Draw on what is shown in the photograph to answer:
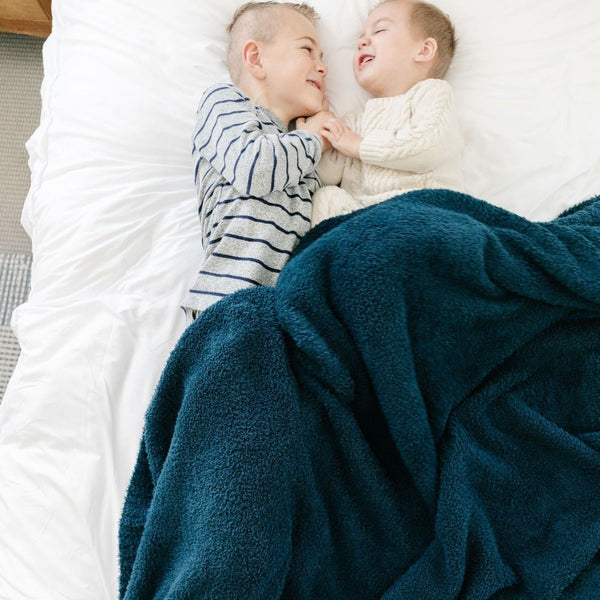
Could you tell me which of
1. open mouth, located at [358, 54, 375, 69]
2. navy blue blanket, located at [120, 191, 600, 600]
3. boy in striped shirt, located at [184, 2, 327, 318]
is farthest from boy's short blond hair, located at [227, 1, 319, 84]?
navy blue blanket, located at [120, 191, 600, 600]

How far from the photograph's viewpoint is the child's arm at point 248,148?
0.99 meters

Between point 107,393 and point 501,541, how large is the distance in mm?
573

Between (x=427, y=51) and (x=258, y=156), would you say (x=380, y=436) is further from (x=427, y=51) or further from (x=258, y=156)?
(x=427, y=51)

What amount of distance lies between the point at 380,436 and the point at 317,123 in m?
0.62

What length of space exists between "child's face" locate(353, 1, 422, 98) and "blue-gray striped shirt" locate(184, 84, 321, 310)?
0.70 ft

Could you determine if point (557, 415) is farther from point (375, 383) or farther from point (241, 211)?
point (241, 211)

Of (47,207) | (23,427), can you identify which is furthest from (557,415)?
(47,207)

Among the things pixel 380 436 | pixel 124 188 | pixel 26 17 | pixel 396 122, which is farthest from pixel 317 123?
pixel 26 17

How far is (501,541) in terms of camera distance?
764 millimetres

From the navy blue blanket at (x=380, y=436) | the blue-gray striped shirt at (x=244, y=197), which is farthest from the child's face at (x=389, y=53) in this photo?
the navy blue blanket at (x=380, y=436)

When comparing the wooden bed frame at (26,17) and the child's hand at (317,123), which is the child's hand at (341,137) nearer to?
the child's hand at (317,123)

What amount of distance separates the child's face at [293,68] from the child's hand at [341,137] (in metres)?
0.05

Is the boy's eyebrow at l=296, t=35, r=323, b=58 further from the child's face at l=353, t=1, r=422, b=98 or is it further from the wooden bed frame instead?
the wooden bed frame

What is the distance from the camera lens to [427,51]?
3.81 feet
